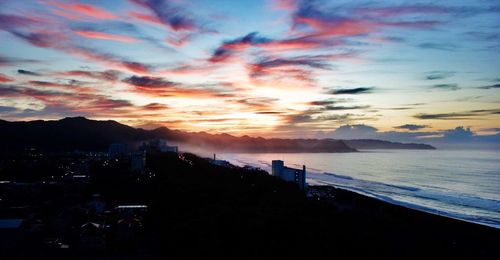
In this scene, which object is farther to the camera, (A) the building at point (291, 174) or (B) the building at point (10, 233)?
(A) the building at point (291, 174)

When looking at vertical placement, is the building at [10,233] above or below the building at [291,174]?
below

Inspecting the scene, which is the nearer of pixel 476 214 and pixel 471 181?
pixel 476 214

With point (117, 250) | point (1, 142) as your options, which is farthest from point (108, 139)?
point (117, 250)

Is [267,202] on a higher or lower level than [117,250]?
higher

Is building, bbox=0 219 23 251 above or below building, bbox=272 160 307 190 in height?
below

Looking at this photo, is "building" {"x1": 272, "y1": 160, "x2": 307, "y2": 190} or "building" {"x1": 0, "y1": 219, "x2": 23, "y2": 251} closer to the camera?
"building" {"x1": 0, "y1": 219, "x2": 23, "y2": 251}

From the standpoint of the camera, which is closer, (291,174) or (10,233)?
(10,233)

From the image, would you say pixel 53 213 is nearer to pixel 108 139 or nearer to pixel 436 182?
pixel 436 182

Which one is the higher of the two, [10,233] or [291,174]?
[291,174]
